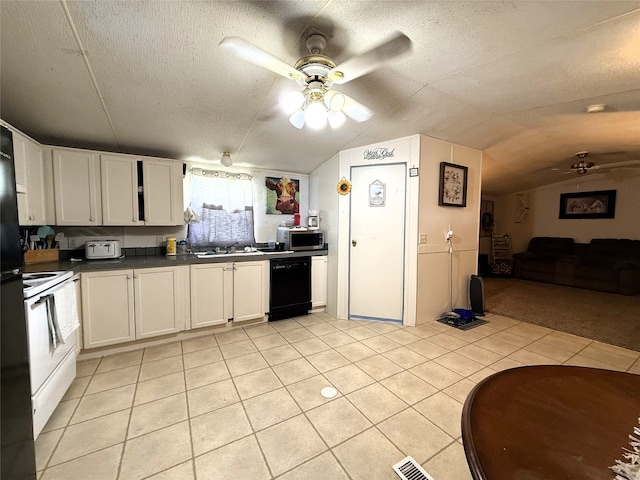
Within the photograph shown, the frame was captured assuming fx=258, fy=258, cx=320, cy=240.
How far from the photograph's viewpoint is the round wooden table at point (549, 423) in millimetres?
610

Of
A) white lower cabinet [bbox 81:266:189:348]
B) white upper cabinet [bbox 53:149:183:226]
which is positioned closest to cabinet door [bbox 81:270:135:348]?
white lower cabinet [bbox 81:266:189:348]

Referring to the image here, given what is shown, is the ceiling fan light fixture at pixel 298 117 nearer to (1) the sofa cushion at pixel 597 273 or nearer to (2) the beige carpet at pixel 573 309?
(2) the beige carpet at pixel 573 309

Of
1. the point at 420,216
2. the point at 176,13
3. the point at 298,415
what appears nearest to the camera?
the point at 176,13

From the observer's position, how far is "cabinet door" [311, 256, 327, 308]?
373 centimetres

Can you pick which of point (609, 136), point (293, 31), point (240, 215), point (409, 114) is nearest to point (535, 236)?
point (609, 136)

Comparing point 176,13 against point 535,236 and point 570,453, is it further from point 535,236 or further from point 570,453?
point 535,236

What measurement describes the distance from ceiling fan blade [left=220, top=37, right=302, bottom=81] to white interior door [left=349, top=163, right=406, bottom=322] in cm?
200

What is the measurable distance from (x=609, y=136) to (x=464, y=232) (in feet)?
6.96

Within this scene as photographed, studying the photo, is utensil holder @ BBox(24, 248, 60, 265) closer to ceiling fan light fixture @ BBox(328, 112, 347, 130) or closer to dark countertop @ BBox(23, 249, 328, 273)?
dark countertop @ BBox(23, 249, 328, 273)

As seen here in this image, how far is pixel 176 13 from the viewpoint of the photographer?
1.47 meters

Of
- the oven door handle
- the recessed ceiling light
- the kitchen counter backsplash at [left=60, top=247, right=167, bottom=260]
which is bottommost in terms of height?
the oven door handle

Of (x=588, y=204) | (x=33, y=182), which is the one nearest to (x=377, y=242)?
(x=33, y=182)

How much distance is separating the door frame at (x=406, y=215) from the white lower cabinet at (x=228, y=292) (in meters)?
1.04

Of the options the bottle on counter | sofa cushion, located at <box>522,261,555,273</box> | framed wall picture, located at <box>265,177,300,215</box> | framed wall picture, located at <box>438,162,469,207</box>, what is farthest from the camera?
sofa cushion, located at <box>522,261,555,273</box>
